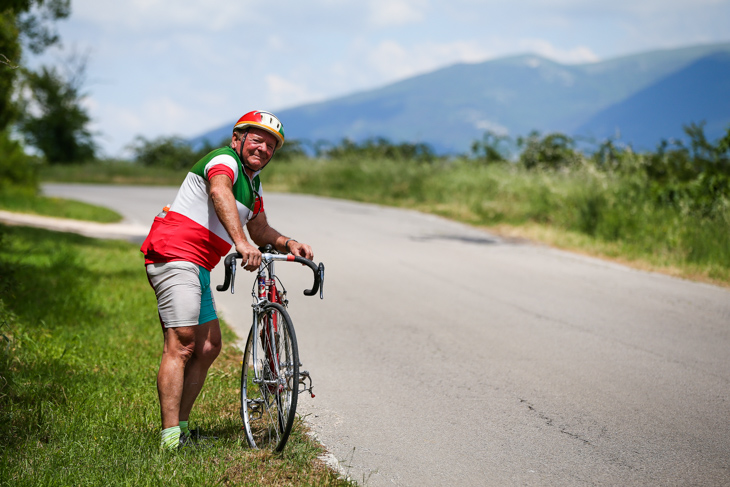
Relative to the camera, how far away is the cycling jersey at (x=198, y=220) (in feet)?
13.8

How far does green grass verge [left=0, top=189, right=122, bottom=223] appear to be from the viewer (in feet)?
65.3

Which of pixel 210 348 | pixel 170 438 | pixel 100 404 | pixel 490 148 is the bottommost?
pixel 100 404

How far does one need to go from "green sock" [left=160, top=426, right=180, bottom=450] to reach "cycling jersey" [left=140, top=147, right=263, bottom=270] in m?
0.93

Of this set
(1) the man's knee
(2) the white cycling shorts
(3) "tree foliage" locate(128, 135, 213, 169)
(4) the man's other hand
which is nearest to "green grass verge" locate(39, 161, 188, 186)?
(3) "tree foliage" locate(128, 135, 213, 169)

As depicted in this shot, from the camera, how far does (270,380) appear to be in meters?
4.34

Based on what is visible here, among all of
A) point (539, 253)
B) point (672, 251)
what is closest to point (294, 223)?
point (539, 253)

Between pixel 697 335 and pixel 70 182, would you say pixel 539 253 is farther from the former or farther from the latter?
pixel 70 182

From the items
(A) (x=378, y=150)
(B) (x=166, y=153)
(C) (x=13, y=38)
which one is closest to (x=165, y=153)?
(B) (x=166, y=153)

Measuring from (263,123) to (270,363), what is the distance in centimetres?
138

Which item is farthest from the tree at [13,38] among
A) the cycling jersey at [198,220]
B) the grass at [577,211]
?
the grass at [577,211]

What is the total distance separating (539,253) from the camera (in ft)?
45.7

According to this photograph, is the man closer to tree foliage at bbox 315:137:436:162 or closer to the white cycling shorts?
the white cycling shorts

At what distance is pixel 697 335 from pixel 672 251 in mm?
5628

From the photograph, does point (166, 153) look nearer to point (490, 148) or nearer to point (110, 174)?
point (110, 174)
